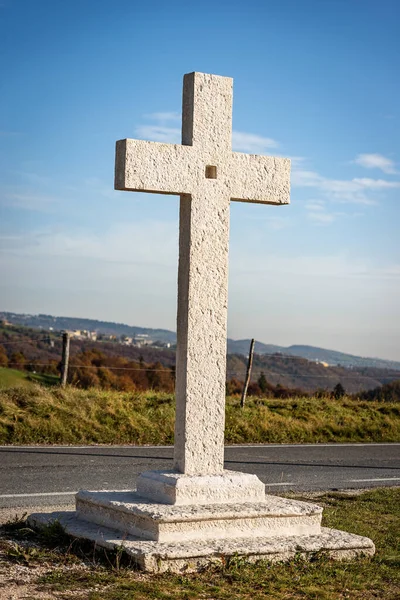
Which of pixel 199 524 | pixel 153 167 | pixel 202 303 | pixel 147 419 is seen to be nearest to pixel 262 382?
pixel 147 419

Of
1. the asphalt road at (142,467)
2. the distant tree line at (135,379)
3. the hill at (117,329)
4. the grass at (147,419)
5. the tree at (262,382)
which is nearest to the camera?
the asphalt road at (142,467)

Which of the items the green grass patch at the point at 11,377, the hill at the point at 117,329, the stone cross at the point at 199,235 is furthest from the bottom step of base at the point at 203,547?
the hill at the point at 117,329

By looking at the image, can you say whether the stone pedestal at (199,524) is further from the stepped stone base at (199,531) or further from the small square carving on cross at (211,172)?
the small square carving on cross at (211,172)

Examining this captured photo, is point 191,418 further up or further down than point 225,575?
further up

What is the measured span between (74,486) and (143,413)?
5552 mm

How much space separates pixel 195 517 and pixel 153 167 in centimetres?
263

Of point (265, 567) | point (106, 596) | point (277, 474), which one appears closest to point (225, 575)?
point (265, 567)

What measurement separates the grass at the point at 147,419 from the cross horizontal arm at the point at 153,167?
8.00 m

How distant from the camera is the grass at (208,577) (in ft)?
17.9

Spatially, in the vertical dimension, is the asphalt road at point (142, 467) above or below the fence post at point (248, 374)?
below

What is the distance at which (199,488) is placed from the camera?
6.57 meters

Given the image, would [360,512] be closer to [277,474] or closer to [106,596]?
[277,474]

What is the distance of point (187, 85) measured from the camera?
7117 mm

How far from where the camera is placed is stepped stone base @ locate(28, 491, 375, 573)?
6004mm
